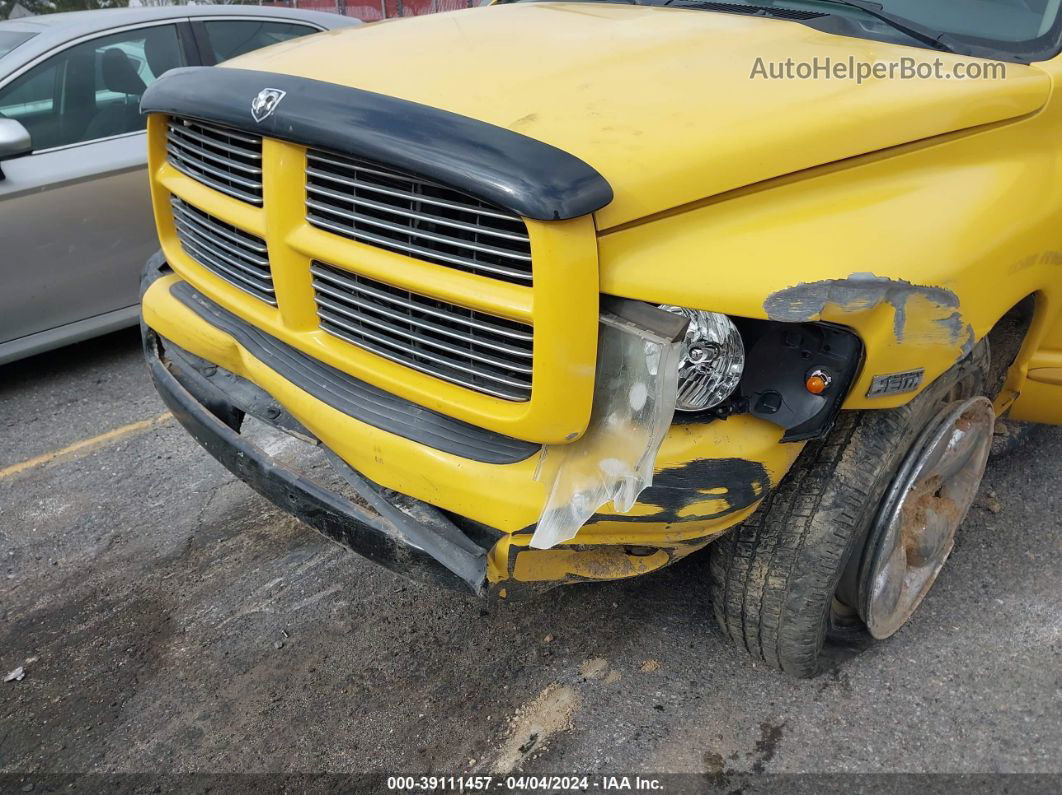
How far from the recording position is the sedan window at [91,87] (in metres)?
4.10

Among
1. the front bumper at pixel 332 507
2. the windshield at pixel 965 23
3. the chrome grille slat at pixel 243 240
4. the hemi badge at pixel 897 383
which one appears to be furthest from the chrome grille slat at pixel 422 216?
the windshield at pixel 965 23

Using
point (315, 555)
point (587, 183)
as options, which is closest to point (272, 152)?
point (587, 183)

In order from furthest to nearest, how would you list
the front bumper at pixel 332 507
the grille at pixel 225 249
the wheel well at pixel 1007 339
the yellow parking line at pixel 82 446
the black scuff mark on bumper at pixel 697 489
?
the yellow parking line at pixel 82 446 → the wheel well at pixel 1007 339 → the grille at pixel 225 249 → the front bumper at pixel 332 507 → the black scuff mark on bumper at pixel 697 489

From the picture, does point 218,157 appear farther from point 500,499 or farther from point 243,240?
point 500,499

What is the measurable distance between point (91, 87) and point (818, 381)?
13.1ft

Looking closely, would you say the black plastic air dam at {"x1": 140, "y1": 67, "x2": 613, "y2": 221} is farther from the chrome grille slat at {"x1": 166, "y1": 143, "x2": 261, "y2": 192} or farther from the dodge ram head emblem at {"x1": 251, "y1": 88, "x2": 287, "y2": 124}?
the chrome grille slat at {"x1": 166, "y1": 143, "x2": 261, "y2": 192}

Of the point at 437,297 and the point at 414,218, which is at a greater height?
the point at 414,218

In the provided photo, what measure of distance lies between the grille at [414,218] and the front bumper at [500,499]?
1.35 feet

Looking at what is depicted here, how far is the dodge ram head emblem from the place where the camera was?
6.51 feet

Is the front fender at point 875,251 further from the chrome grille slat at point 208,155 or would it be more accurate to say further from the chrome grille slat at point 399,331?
the chrome grille slat at point 208,155

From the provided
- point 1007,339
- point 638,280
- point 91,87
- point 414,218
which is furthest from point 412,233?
point 91,87

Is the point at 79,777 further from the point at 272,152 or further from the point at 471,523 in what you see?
the point at 272,152

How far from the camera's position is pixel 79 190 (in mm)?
4078

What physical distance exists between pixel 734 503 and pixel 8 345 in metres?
3.71
